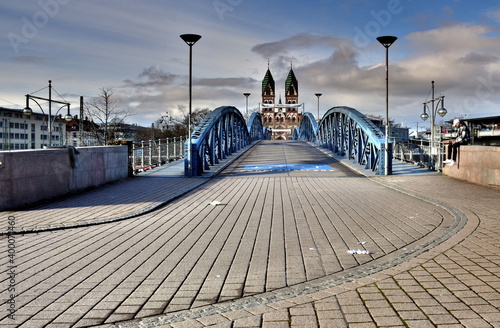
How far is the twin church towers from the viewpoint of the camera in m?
143

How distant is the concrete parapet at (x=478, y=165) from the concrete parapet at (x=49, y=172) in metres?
11.9

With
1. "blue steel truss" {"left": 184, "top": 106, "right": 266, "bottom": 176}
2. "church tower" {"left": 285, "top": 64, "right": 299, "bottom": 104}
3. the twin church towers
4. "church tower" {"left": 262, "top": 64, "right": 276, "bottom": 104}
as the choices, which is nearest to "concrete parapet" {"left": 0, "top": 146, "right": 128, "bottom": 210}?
"blue steel truss" {"left": 184, "top": 106, "right": 266, "bottom": 176}

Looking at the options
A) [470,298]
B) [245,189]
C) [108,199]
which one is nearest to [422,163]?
[245,189]

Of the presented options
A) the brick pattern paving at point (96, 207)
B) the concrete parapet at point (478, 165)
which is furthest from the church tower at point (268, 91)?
the brick pattern paving at point (96, 207)

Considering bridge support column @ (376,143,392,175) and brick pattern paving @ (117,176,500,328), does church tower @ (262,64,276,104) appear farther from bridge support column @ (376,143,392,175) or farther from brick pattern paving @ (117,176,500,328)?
brick pattern paving @ (117,176,500,328)

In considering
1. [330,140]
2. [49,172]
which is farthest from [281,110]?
[49,172]

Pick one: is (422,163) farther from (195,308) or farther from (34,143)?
(34,143)

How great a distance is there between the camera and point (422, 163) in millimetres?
20906

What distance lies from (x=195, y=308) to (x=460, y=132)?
1468cm

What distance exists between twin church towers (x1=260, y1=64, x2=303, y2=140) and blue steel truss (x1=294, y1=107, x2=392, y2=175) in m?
93.1

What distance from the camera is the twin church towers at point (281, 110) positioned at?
143 metres

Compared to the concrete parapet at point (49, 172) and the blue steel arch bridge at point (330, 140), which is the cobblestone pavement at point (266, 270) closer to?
the concrete parapet at point (49, 172)

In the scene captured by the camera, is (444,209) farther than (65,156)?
No

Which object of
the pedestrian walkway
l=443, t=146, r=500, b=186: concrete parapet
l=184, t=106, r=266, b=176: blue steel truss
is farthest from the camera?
l=184, t=106, r=266, b=176: blue steel truss
